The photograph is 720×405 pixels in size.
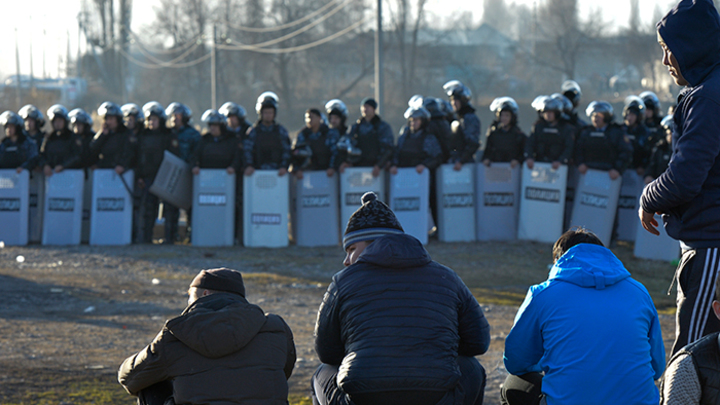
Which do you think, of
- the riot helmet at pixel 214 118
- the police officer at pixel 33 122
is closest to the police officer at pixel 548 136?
the riot helmet at pixel 214 118

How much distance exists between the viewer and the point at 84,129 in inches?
591

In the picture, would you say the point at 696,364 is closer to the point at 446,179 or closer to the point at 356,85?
the point at 446,179

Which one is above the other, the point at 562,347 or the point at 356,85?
the point at 356,85

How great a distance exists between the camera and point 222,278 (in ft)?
13.2

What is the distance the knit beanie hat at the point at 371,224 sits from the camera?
13.7 ft

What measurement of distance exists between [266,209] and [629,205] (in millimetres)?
6172

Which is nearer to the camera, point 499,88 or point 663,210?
point 663,210

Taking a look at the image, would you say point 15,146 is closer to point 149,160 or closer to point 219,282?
point 149,160

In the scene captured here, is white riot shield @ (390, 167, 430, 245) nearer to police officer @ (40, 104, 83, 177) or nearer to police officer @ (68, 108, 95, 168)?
police officer @ (68, 108, 95, 168)

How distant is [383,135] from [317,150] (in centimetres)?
118

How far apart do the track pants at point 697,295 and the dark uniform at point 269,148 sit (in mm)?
10386

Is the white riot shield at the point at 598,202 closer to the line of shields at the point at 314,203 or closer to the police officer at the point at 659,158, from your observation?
the line of shields at the point at 314,203

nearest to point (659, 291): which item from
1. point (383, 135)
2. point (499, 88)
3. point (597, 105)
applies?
point (597, 105)

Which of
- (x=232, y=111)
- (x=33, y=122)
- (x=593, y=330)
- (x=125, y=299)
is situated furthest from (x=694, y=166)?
(x=33, y=122)
